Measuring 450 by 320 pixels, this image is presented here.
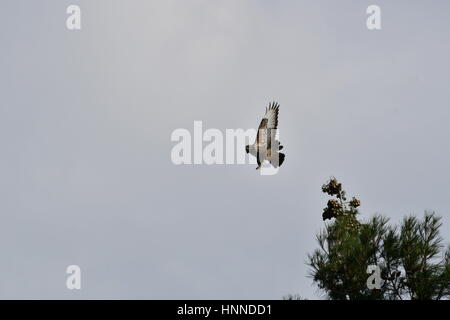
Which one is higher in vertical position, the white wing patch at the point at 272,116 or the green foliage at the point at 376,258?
the white wing patch at the point at 272,116

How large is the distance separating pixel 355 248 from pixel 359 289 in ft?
2.52

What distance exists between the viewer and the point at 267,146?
48.9 ft

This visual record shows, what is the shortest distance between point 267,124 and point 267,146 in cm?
70

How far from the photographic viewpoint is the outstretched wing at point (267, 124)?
588 inches

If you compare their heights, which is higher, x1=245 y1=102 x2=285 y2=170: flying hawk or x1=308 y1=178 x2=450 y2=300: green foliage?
x1=245 y1=102 x2=285 y2=170: flying hawk

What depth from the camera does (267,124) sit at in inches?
606

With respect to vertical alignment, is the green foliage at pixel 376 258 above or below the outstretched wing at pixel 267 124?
below

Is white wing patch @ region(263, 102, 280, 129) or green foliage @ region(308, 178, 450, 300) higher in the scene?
white wing patch @ region(263, 102, 280, 129)

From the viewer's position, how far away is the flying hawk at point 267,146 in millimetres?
14781

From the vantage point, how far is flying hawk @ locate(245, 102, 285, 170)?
1478 cm
